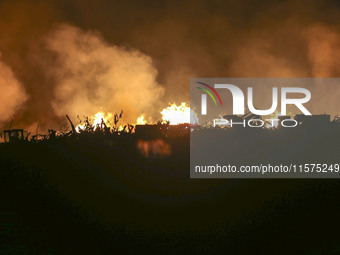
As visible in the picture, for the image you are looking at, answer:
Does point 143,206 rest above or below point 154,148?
below

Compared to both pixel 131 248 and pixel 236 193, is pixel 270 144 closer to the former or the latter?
pixel 236 193

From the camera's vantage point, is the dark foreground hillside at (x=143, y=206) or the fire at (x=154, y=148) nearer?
the dark foreground hillside at (x=143, y=206)

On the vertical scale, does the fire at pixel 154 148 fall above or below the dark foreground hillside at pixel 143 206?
above

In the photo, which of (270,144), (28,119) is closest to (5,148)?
(270,144)

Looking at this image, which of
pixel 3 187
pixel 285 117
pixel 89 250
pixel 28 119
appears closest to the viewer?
pixel 89 250

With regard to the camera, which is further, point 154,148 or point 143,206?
point 154,148

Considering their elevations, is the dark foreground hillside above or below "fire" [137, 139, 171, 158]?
below

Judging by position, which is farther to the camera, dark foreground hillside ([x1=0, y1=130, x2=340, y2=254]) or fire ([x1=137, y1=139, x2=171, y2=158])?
fire ([x1=137, y1=139, x2=171, y2=158])

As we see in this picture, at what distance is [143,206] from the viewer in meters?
5.99

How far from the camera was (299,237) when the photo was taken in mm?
5434

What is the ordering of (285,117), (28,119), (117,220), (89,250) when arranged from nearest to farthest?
(89,250) → (117,220) → (285,117) → (28,119)

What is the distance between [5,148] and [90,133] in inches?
54.7

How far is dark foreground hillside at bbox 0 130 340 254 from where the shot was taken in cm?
A: 533

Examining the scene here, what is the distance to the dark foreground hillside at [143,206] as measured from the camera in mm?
5332
